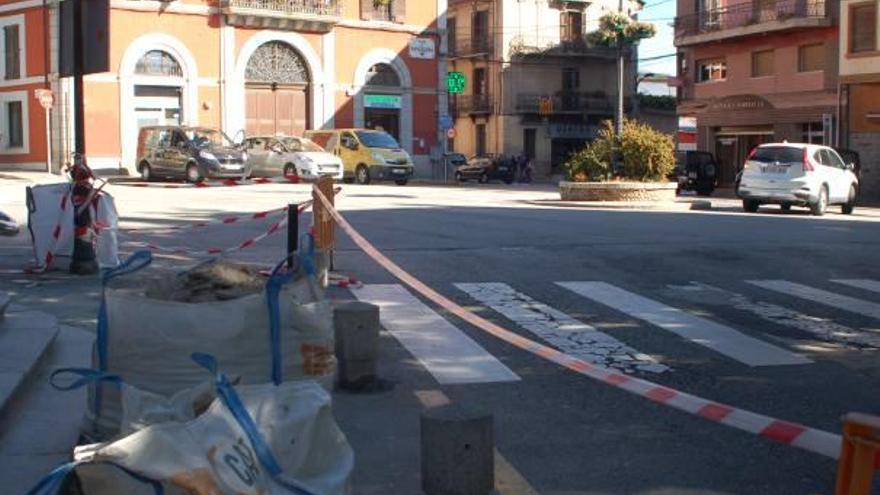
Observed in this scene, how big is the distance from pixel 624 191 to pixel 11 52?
2885cm

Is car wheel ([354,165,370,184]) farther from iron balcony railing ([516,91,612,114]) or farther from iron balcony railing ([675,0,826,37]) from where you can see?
iron balcony railing ([516,91,612,114])

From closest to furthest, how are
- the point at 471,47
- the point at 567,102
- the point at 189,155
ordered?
the point at 189,155, the point at 471,47, the point at 567,102

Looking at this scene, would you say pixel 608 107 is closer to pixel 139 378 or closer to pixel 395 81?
pixel 395 81

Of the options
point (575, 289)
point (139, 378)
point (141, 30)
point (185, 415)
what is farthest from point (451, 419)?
point (141, 30)

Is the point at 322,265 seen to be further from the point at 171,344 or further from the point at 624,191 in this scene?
the point at 624,191

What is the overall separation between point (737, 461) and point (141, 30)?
38.8 m

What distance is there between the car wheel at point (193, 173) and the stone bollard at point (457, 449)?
28706 mm

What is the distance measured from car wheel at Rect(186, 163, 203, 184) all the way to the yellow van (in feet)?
21.1

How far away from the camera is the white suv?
24406 millimetres

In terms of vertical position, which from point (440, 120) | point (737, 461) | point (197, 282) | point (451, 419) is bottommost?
point (737, 461)

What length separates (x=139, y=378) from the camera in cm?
505

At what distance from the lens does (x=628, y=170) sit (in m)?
25.8

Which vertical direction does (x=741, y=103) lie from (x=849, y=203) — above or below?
above

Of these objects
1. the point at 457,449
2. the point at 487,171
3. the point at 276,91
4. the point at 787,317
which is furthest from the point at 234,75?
the point at 457,449
